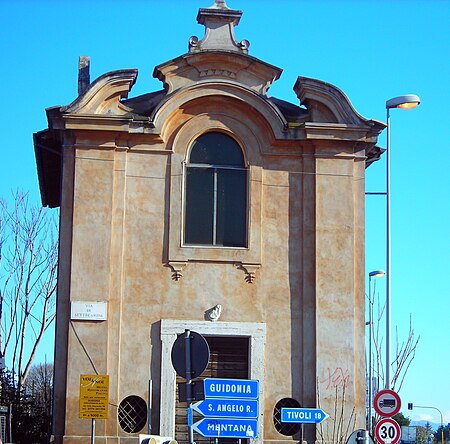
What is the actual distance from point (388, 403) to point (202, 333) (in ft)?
14.2

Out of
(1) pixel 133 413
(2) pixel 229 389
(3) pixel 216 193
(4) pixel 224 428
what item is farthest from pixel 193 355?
(3) pixel 216 193

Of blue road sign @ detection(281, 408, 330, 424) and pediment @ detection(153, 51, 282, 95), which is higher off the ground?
pediment @ detection(153, 51, 282, 95)

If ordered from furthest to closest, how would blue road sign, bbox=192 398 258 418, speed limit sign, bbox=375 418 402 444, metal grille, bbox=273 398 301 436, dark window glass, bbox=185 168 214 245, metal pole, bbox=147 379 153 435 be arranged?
dark window glass, bbox=185 168 214 245, metal grille, bbox=273 398 301 436, metal pole, bbox=147 379 153 435, speed limit sign, bbox=375 418 402 444, blue road sign, bbox=192 398 258 418

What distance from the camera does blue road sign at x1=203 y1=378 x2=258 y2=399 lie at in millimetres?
15723

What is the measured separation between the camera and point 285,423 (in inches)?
899

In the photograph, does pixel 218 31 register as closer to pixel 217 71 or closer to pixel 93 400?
pixel 217 71

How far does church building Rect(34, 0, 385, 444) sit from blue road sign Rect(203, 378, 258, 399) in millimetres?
6579

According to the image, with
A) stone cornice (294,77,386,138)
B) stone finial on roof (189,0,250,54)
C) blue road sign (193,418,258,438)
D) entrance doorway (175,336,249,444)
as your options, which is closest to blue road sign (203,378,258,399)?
blue road sign (193,418,258,438)

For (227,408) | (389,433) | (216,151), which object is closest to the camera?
(227,408)

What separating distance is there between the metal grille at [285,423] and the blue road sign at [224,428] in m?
7.11

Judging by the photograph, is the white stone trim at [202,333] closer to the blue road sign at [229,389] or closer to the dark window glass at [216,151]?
the dark window glass at [216,151]

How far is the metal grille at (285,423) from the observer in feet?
74.7

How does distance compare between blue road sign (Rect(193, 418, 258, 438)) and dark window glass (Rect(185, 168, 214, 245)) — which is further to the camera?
dark window glass (Rect(185, 168, 214, 245))

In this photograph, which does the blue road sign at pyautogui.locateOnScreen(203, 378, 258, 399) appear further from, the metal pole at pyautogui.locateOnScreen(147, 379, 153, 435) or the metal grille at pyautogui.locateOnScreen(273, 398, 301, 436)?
the metal grille at pyautogui.locateOnScreen(273, 398, 301, 436)
